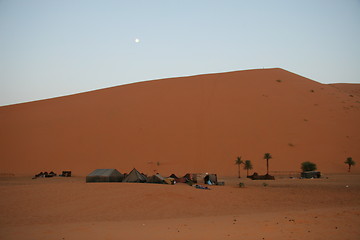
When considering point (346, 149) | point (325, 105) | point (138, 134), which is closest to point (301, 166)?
point (346, 149)

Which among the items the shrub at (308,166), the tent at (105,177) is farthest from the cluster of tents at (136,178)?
the shrub at (308,166)

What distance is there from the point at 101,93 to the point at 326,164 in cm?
3933

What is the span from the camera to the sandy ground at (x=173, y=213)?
28.7ft

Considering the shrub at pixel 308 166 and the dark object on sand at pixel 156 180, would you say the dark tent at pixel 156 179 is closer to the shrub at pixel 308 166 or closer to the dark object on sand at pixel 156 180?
the dark object on sand at pixel 156 180

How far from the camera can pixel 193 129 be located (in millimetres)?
42125

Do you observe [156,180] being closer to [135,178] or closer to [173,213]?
[135,178]

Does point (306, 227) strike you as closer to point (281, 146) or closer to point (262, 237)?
point (262, 237)

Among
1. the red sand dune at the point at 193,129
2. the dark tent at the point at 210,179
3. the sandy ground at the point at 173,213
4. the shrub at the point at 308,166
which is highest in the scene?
the red sand dune at the point at 193,129

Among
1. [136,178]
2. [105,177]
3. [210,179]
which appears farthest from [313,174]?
[105,177]

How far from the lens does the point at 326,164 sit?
34969 mm

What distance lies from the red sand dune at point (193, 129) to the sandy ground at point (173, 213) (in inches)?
692

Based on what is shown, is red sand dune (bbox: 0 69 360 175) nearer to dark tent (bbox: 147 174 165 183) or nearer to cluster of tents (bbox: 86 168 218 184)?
cluster of tents (bbox: 86 168 218 184)

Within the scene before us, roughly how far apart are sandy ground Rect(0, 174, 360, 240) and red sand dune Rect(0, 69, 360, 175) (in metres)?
17.6

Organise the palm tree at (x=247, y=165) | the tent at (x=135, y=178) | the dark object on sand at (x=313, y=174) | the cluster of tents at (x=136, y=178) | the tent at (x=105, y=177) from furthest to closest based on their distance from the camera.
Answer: the palm tree at (x=247, y=165) → the dark object on sand at (x=313, y=174) → the tent at (x=105, y=177) → the tent at (x=135, y=178) → the cluster of tents at (x=136, y=178)
